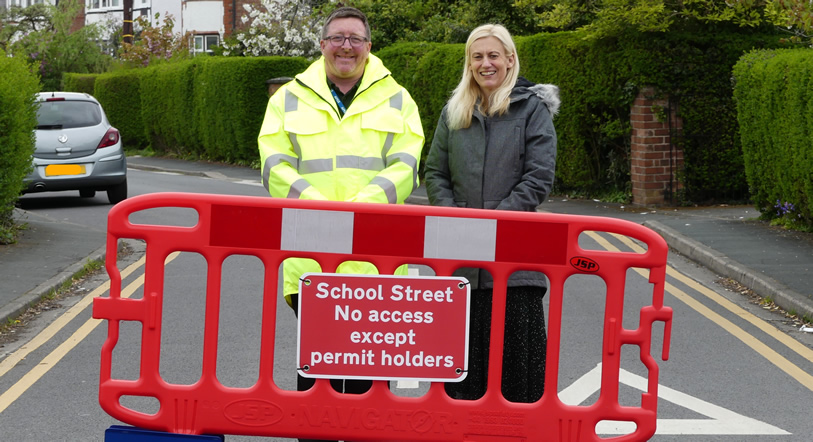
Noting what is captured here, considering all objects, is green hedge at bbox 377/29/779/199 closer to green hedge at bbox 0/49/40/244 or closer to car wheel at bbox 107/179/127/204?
car wheel at bbox 107/179/127/204

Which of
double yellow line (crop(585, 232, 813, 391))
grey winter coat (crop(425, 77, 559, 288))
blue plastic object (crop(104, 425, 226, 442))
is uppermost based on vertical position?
grey winter coat (crop(425, 77, 559, 288))

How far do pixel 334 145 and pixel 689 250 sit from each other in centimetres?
789

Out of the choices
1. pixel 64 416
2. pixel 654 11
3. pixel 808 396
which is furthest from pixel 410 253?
pixel 654 11

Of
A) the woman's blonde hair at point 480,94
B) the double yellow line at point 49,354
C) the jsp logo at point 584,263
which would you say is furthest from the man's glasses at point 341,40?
the double yellow line at point 49,354

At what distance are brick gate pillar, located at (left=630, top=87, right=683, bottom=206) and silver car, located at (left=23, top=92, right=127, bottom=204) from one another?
7770 mm

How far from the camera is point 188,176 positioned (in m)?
25.3

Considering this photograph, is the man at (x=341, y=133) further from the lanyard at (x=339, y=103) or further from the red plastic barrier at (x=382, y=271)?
the red plastic barrier at (x=382, y=271)

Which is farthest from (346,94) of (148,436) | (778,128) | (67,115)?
(67,115)

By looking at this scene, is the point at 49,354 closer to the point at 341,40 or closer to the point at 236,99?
the point at 341,40

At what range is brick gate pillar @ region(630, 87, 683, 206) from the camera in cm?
1541

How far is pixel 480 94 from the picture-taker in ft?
15.6

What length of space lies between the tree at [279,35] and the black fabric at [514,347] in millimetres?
26494

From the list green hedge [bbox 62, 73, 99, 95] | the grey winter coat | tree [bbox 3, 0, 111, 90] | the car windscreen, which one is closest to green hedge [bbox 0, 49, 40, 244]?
the car windscreen

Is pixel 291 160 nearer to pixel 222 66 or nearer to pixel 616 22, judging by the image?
pixel 616 22
